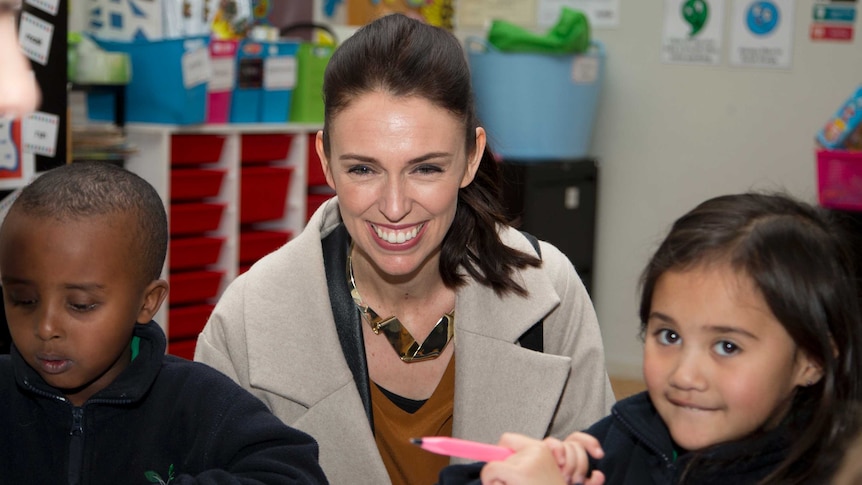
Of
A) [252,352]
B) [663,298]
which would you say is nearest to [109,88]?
[252,352]

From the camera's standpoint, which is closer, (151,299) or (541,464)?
(541,464)

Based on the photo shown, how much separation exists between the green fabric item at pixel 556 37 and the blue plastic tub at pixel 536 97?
4 centimetres

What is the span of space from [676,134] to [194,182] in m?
2.04

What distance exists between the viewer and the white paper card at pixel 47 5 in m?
2.96

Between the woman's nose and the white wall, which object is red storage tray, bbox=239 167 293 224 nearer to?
the white wall

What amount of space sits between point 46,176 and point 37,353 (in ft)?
0.86

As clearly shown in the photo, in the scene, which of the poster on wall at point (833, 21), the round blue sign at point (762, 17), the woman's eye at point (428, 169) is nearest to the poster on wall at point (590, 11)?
the round blue sign at point (762, 17)

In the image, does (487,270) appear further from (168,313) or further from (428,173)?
(168,313)

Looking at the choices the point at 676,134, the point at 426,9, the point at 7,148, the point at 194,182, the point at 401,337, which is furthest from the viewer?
the point at 426,9

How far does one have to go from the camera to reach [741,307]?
1261mm

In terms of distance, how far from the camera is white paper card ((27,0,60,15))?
9.72 ft

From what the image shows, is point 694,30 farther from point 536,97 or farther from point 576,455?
point 576,455

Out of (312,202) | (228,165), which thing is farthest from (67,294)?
(312,202)

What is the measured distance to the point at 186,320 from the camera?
4215 millimetres
